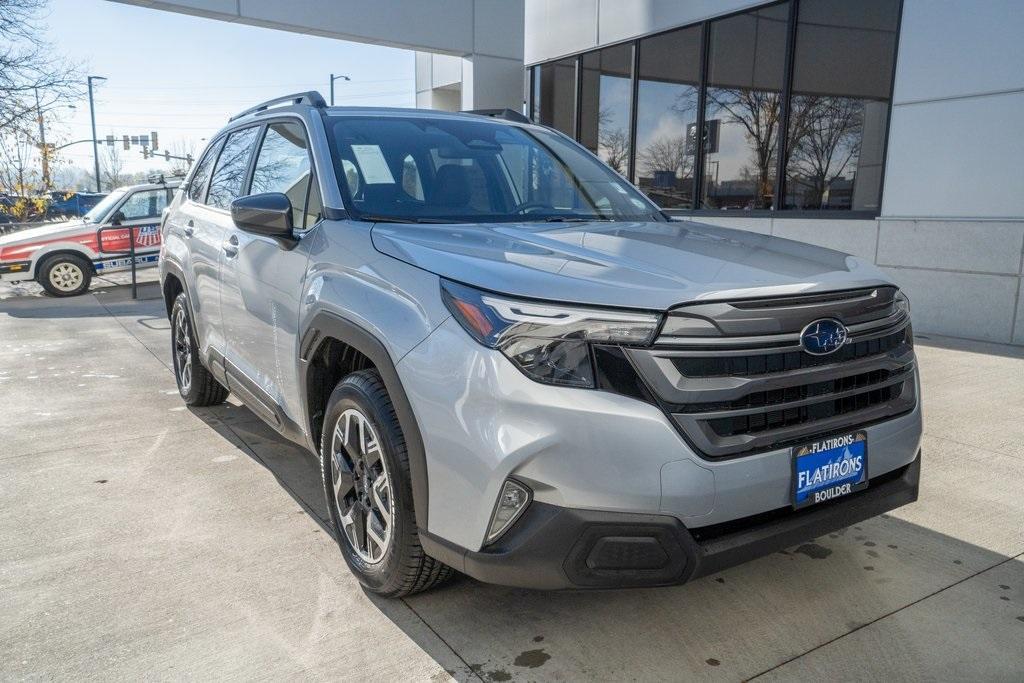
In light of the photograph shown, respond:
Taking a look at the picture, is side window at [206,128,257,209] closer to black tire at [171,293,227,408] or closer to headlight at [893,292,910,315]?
black tire at [171,293,227,408]

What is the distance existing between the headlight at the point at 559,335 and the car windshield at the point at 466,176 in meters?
1.08

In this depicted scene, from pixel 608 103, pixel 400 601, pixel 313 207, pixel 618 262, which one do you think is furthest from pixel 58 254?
pixel 618 262

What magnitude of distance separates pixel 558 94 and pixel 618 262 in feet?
37.8

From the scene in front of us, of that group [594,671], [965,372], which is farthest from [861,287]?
[965,372]

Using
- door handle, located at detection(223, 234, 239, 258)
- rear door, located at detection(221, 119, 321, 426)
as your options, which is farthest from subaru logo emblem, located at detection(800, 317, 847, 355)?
door handle, located at detection(223, 234, 239, 258)

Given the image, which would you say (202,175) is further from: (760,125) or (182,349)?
(760,125)

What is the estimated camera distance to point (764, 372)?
2191mm

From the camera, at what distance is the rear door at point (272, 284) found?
10.6ft

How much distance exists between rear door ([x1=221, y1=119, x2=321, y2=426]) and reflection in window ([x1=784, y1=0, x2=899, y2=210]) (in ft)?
23.1

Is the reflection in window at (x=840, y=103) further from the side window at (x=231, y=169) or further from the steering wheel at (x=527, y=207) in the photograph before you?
the side window at (x=231, y=169)

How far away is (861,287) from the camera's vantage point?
2439 millimetres

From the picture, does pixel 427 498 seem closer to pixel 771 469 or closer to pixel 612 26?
pixel 771 469

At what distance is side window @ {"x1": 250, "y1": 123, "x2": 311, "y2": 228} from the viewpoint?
339cm

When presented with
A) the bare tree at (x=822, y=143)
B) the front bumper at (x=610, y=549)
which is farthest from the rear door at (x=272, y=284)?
the bare tree at (x=822, y=143)
